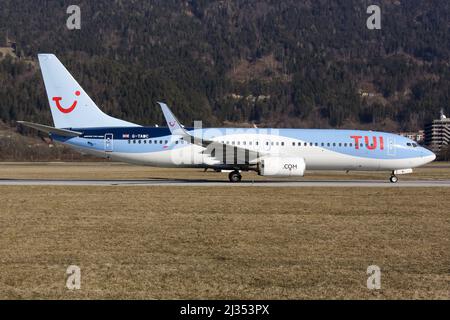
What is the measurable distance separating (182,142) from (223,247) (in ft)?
89.0

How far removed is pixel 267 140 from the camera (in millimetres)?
43938

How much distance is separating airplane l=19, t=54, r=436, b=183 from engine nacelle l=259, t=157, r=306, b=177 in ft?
0.21

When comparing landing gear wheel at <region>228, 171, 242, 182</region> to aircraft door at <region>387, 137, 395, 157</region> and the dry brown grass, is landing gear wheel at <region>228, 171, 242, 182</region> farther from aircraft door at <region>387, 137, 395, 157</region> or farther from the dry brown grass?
aircraft door at <region>387, 137, 395, 157</region>

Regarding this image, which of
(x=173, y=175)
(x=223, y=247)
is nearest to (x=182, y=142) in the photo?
(x=173, y=175)

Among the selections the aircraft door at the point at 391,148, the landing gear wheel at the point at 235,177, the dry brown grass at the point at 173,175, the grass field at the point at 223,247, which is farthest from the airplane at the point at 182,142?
the grass field at the point at 223,247

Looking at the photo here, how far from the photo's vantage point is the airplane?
42.6m

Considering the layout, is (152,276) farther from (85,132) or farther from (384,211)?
(85,132)

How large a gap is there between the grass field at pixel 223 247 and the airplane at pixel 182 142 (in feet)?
43.7

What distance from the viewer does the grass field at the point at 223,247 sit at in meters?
11.9

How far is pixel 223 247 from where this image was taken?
1639cm

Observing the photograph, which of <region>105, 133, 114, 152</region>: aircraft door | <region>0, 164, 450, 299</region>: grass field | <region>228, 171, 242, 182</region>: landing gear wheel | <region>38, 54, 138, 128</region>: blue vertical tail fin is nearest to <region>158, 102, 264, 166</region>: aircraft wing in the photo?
<region>228, 171, 242, 182</region>: landing gear wheel

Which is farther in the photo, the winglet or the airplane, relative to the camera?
the airplane

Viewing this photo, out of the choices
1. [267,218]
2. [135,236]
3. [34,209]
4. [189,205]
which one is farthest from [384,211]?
[34,209]

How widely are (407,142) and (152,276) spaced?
121 feet
